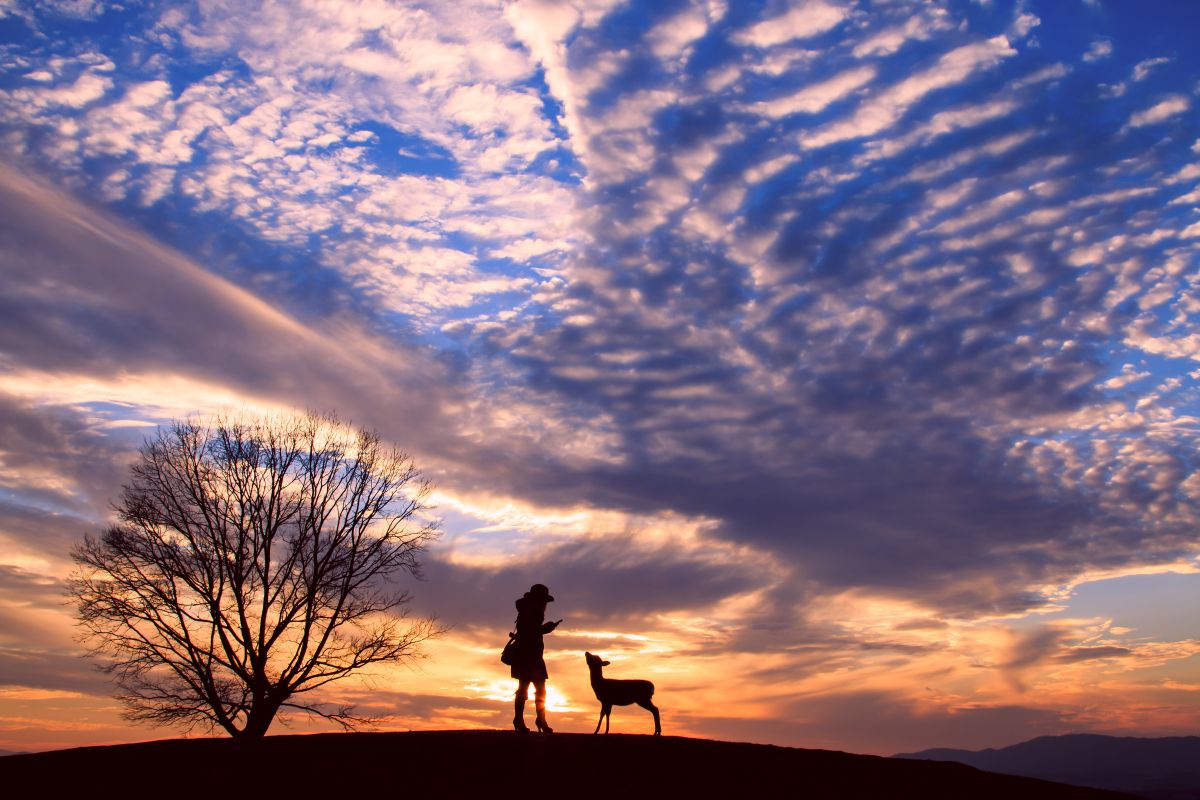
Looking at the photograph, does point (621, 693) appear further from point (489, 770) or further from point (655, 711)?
point (489, 770)

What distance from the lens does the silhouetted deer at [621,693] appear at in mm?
17266

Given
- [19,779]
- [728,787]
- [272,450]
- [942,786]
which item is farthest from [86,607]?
[942,786]

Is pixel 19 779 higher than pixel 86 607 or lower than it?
lower

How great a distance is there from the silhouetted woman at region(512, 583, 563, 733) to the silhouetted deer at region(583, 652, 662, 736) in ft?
3.91

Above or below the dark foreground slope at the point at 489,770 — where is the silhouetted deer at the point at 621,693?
above

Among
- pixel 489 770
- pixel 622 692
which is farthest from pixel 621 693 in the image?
pixel 489 770

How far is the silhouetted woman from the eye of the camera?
1725 centimetres

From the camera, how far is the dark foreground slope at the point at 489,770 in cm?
1260

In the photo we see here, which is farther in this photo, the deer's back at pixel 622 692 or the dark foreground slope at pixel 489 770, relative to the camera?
the deer's back at pixel 622 692

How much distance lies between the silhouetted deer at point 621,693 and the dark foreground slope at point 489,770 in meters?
0.76

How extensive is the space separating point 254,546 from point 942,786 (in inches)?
823

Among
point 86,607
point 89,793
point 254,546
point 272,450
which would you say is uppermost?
point 272,450

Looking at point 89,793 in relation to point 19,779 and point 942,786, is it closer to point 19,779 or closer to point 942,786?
point 19,779

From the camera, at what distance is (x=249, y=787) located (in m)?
12.4
